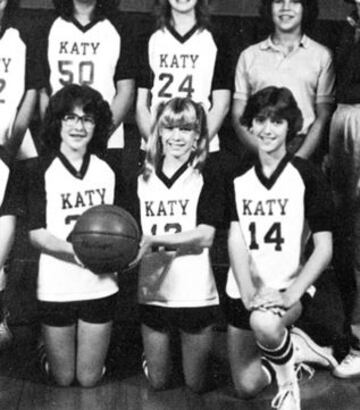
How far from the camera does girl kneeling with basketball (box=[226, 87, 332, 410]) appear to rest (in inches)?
133

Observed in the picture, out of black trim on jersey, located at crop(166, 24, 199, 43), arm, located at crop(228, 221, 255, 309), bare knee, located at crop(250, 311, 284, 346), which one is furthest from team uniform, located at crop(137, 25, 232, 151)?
bare knee, located at crop(250, 311, 284, 346)

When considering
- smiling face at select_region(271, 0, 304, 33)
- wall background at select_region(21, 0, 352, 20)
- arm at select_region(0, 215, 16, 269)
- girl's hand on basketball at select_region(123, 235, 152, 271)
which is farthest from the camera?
Answer: wall background at select_region(21, 0, 352, 20)

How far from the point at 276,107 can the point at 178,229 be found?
0.60m

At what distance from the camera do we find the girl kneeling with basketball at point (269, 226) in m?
3.38

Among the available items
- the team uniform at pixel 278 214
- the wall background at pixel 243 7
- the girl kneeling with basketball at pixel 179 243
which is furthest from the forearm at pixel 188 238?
the wall background at pixel 243 7

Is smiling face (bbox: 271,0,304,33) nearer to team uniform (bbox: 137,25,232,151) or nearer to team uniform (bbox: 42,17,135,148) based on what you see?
team uniform (bbox: 137,25,232,151)

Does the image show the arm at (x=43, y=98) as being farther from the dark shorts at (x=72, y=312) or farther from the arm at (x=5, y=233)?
the dark shorts at (x=72, y=312)

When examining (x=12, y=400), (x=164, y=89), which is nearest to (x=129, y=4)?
(x=164, y=89)

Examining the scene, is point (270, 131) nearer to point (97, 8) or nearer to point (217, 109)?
point (217, 109)

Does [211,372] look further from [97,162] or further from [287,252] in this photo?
[97,162]

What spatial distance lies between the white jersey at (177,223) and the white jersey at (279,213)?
13 centimetres

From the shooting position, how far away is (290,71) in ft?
12.5

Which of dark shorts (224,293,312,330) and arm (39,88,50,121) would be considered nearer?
dark shorts (224,293,312,330)

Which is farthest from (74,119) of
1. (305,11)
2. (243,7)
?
(243,7)
